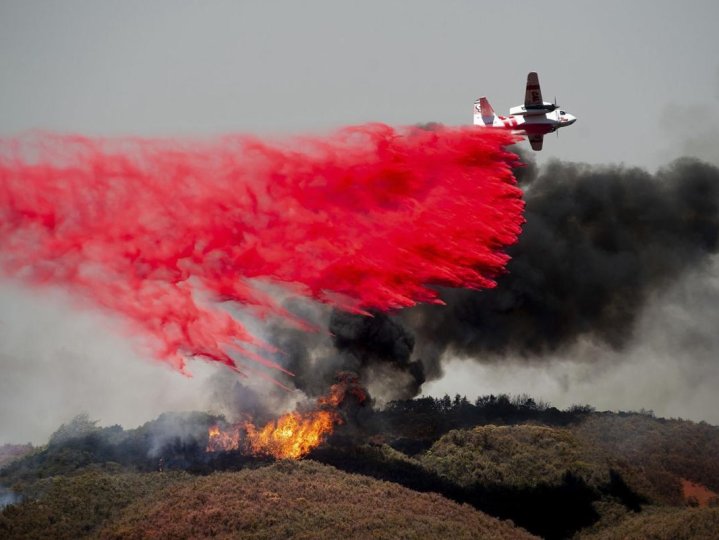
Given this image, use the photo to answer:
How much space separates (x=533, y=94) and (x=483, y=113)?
491 centimetres

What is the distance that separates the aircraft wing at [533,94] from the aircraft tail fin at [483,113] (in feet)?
10.9

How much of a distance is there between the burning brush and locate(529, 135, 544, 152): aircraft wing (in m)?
33.1

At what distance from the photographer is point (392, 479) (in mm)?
85000

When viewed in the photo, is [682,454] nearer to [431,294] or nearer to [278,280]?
[431,294]

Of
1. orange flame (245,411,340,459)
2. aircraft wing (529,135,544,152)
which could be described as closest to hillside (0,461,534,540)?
orange flame (245,411,340,459)

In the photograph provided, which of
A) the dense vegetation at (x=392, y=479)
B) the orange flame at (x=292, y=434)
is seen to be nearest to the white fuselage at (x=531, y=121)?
the dense vegetation at (x=392, y=479)

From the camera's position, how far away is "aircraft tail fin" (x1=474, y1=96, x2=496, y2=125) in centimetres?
8182

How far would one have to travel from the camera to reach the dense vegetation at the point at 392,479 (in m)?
74.1

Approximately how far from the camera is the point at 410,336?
344ft

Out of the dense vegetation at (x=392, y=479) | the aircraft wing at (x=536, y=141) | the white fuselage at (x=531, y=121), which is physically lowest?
the dense vegetation at (x=392, y=479)

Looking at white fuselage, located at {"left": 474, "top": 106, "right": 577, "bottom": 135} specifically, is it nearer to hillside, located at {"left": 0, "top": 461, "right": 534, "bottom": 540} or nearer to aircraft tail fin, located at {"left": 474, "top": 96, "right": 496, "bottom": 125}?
aircraft tail fin, located at {"left": 474, "top": 96, "right": 496, "bottom": 125}

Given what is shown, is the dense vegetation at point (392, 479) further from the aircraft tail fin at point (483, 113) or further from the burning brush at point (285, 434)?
the aircraft tail fin at point (483, 113)

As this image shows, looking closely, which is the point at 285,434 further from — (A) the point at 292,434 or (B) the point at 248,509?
(B) the point at 248,509

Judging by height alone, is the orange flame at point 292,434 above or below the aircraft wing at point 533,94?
below
